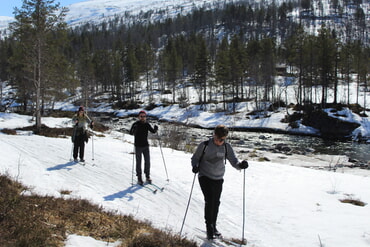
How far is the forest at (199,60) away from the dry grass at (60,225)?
A: 53.4 ft

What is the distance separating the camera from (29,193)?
605 cm

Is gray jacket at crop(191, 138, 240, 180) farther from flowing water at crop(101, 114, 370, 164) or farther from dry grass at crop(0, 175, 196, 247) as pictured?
flowing water at crop(101, 114, 370, 164)

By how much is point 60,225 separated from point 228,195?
551 cm

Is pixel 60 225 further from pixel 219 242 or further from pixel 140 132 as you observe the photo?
pixel 140 132

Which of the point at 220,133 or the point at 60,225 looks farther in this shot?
the point at 220,133

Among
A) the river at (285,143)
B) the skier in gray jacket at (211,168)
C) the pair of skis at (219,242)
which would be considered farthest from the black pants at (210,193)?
the river at (285,143)

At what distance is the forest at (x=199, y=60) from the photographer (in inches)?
882

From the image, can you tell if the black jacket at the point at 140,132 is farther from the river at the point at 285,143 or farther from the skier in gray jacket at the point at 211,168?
the river at the point at 285,143

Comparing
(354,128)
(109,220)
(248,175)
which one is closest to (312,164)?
(248,175)

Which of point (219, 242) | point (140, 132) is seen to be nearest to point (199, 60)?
point (140, 132)

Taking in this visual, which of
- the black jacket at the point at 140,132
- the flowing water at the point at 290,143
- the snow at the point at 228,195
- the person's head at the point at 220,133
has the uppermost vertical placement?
the person's head at the point at 220,133

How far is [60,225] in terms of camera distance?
429 centimetres

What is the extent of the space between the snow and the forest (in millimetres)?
12068

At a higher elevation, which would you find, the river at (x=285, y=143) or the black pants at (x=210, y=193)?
the black pants at (x=210, y=193)
